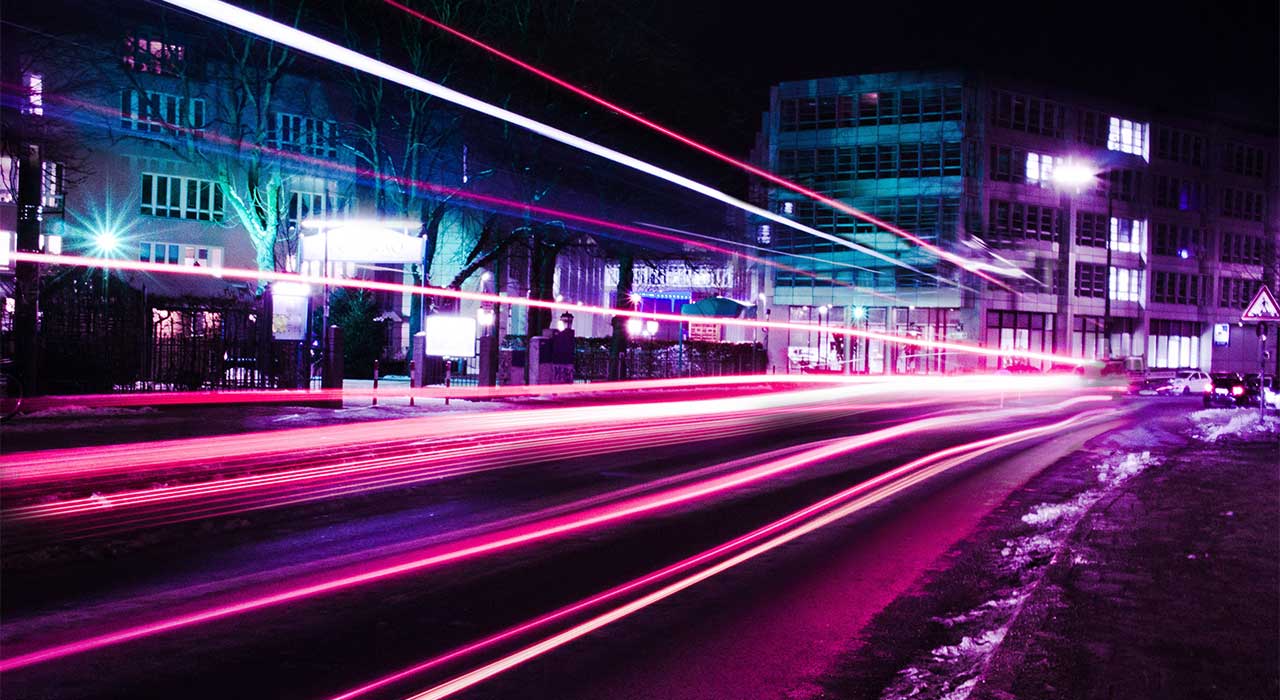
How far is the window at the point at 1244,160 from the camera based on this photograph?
254 feet

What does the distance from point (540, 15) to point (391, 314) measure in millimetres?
14293

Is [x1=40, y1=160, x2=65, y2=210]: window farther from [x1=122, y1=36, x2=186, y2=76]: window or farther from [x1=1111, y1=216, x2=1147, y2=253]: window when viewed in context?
[x1=1111, y1=216, x2=1147, y2=253]: window

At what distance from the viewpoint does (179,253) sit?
50.7 metres

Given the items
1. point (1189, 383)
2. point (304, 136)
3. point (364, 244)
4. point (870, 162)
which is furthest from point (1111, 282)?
point (364, 244)

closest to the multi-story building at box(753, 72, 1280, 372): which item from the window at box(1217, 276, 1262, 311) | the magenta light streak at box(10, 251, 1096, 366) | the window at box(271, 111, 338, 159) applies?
the magenta light streak at box(10, 251, 1096, 366)

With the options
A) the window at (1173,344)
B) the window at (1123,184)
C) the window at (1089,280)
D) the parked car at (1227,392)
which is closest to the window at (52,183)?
the parked car at (1227,392)

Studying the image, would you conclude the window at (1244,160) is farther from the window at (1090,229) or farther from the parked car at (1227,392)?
the parked car at (1227,392)

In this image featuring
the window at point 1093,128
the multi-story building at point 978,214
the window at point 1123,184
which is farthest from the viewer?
the window at point 1123,184

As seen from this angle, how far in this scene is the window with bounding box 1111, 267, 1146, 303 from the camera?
71.6 m

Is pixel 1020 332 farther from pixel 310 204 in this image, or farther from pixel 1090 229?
Result: pixel 310 204

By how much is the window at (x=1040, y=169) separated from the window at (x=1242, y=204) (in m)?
17.4

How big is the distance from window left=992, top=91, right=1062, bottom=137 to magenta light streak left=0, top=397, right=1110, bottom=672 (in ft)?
171

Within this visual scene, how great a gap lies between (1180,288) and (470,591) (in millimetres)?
77839

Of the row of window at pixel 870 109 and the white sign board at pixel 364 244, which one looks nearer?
the white sign board at pixel 364 244
